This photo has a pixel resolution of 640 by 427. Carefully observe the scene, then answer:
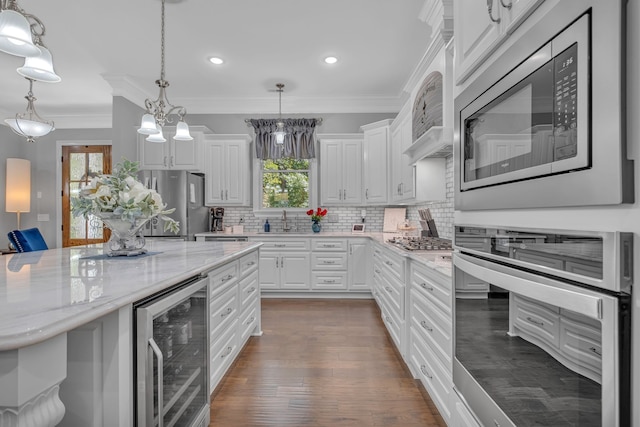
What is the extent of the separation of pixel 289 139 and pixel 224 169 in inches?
41.3

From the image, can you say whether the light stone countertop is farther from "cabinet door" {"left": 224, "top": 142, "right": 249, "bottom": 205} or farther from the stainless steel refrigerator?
"cabinet door" {"left": 224, "top": 142, "right": 249, "bottom": 205}

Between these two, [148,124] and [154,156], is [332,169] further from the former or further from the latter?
[148,124]

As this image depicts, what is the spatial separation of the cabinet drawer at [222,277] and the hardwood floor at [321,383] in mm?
710

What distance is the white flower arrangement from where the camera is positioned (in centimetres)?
183

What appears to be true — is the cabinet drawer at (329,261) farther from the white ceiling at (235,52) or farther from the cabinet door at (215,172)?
the white ceiling at (235,52)

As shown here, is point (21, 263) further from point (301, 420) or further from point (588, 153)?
point (588, 153)

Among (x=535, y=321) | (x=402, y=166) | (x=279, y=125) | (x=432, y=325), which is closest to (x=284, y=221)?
(x=279, y=125)

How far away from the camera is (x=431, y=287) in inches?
75.7

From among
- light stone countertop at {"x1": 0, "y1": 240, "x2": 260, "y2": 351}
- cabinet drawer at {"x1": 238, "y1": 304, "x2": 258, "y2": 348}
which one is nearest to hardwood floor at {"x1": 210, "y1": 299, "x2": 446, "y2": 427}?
cabinet drawer at {"x1": 238, "y1": 304, "x2": 258, "y2": 348}

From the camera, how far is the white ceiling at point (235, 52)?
9.90 ft

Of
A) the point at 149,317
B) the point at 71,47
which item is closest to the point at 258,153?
the point at 71,47

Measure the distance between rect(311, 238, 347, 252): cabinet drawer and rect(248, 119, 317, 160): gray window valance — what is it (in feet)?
4.32

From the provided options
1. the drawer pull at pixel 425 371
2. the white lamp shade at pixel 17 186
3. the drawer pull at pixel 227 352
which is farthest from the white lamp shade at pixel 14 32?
the white lamp shade at pixel 17 186

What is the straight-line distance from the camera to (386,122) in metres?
4.63
